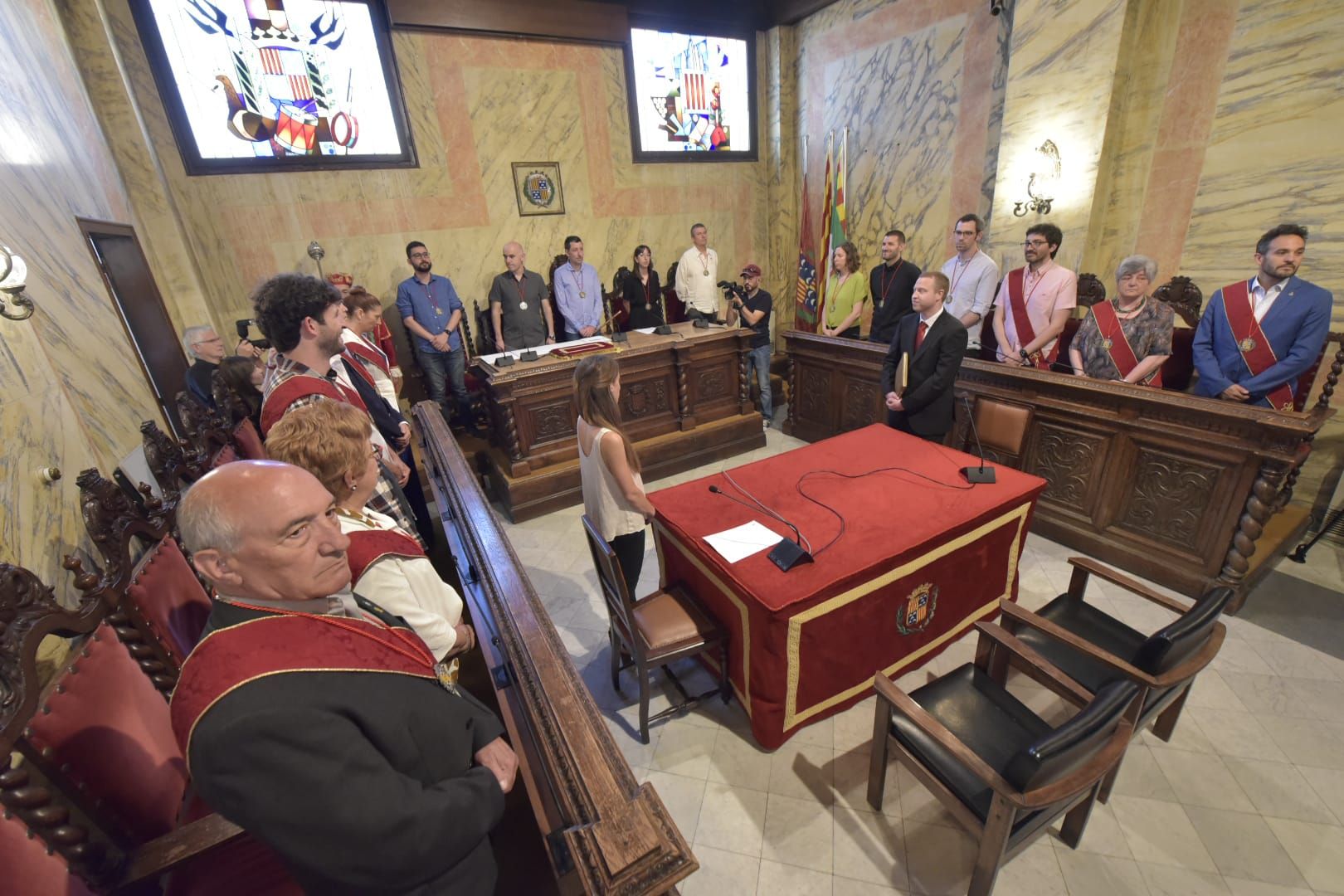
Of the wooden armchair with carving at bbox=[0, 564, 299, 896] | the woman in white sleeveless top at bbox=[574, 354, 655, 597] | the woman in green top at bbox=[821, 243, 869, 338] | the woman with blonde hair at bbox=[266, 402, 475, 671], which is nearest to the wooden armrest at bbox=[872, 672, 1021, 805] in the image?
the woman in white sleeveless top at bbox=[574, 354, 655, 597]

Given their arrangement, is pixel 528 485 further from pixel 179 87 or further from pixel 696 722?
pixel 179 87

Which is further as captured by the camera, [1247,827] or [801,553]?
[801,553]

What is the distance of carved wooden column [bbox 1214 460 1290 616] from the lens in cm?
244

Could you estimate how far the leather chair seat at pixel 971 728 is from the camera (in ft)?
5.10

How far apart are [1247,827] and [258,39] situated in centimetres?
777

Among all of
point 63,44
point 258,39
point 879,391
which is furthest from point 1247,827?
point 258,39

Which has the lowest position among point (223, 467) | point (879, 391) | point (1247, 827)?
point (1247, 827)

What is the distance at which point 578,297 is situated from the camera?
5.53m

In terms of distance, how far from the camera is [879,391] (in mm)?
4250

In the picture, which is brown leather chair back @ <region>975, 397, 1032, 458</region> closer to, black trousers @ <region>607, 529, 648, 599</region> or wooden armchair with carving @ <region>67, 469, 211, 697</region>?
black trousers @ <region>607, 529, 648, 599</region>

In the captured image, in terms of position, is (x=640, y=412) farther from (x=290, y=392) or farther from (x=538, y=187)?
(x=538, y=187)

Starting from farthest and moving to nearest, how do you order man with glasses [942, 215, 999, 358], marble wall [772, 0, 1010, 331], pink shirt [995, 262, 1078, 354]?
1. marble wall [772, 0, 1010, 331]
2. man with glasses [942, 215, 999, 358]
3. pink shirt [995, 262, 1078, 354]

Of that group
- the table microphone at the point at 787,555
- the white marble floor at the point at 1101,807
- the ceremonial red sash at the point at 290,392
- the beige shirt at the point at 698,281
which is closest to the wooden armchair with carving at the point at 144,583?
the ceremonial red sash at the point at 290,392

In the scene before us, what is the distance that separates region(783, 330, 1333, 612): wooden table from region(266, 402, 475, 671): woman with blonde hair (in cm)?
317
